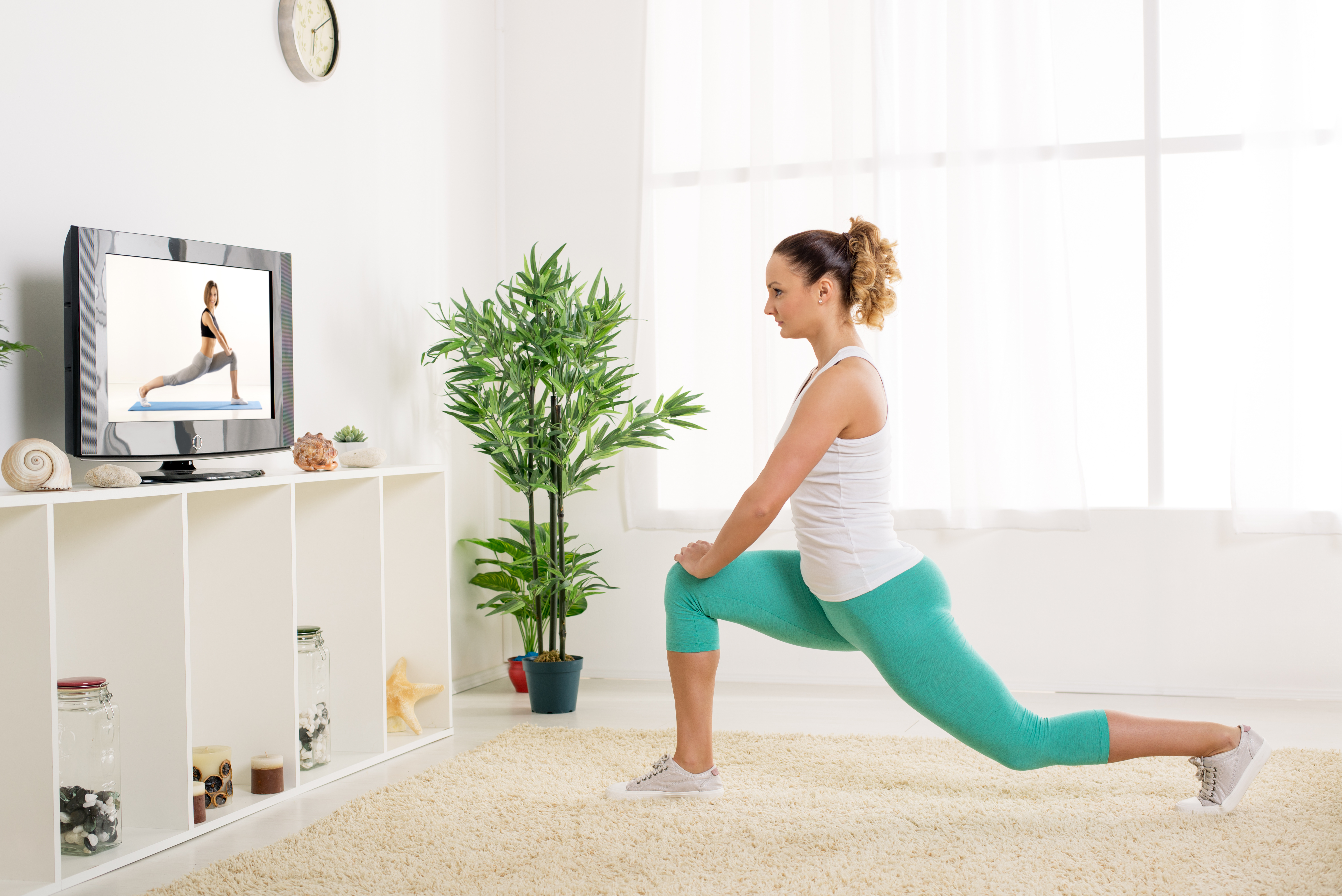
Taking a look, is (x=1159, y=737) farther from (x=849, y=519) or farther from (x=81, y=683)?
(x=81, y=683)

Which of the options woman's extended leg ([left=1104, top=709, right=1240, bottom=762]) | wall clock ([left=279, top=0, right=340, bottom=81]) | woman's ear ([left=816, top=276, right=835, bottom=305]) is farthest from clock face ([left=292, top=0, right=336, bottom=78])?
woman's extended leg ([left=1104, top=709, right=1240, bottom=762])

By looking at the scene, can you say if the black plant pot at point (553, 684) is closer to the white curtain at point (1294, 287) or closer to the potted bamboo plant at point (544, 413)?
the potted bamboo plant at point (544, 413)

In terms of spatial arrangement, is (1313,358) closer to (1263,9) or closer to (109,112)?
(1263,9)

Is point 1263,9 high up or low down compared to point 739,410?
up

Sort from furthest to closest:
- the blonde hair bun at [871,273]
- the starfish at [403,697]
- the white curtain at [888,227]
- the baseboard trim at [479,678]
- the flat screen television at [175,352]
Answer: the baseboard trim at [479,678], the white curtain at [888,227], the starfish at [403,697], the blonde hair bun at [871,273], the flat screen television at [175,352]

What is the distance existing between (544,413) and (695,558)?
1.41m

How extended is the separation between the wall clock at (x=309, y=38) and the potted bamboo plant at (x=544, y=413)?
0.77m

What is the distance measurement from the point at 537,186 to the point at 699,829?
2.70 m

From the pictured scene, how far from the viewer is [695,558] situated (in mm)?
2305

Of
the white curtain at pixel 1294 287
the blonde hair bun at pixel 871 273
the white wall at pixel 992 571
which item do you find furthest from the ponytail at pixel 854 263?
the white curtain at pixel 1294 287

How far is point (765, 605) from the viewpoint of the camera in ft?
7.55

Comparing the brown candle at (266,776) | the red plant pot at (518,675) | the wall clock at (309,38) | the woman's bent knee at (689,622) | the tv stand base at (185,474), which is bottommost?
the red plant pot at (518,675)

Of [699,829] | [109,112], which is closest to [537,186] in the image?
[109,112]

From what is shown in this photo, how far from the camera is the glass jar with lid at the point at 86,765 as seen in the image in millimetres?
1966
